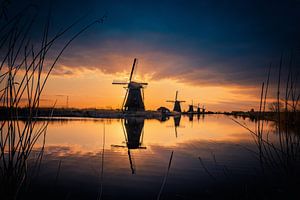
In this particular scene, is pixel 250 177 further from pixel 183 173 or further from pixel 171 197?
pixel 171 197

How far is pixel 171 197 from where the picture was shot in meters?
4.66

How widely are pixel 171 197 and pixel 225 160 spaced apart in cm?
423

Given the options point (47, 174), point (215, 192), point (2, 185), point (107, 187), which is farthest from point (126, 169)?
point (2, 185)

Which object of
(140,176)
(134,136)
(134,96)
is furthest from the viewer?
(134,96)

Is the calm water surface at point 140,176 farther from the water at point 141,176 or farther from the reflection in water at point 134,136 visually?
the reflection in water at point 134,136

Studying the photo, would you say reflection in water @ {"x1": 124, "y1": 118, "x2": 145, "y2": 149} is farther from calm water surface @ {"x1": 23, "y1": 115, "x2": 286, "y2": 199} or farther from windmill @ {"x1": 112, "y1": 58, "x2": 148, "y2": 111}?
windmill @ {"x1": 112, "y1": 58, "x2": 148, "y2": 111}

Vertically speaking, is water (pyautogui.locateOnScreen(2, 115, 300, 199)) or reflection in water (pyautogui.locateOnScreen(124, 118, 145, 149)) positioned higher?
reflection in water (pyautogui.locateOnScreen(124, 118, 145, 149))

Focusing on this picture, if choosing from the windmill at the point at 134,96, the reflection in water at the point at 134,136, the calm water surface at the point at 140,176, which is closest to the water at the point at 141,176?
the calm water surface at the point at 140,176

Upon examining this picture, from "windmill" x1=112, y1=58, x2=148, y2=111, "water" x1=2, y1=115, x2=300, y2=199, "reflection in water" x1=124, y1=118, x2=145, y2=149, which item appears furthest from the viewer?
"windmill" x1=112, y1=58, x2=148, y2=111

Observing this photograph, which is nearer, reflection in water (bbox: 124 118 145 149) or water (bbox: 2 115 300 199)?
water (bbox: 2 115 300 199)

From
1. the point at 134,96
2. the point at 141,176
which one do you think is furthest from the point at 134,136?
the point at 134,96

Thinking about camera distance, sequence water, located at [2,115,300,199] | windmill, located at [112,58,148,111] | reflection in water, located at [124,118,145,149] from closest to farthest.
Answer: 1. water, located at [2,115,300,199]
2. reflection in water, located at [124,118,145,149]
3. windmill, located at [112,58,148,111]

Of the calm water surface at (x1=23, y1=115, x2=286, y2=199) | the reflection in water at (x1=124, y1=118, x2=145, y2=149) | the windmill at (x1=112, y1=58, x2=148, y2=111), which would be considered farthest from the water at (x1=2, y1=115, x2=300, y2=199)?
the windmill at (x1=112, y1=58, x2=148, y2=111)

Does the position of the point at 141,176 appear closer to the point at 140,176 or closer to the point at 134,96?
the point at 140,176
